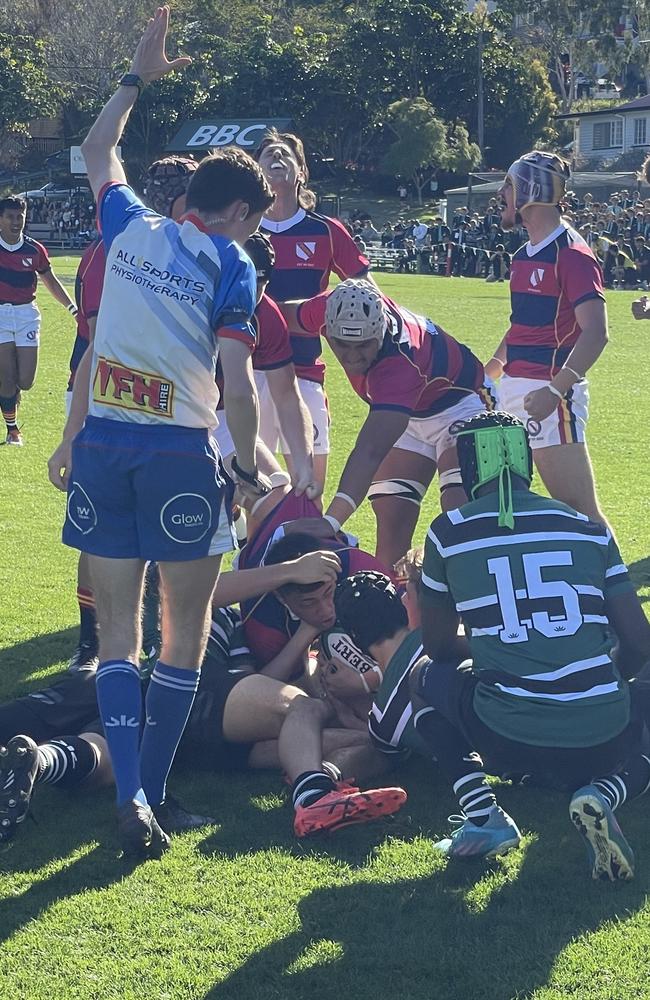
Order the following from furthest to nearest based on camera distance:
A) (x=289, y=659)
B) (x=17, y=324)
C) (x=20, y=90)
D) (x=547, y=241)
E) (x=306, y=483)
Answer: (x=20, y=90)
(x=17, y=324)
(x=547, y=241)
(x=306, y=483)
(x=289, y=659)

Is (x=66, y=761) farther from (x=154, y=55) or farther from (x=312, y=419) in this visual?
(x=312, y=419)

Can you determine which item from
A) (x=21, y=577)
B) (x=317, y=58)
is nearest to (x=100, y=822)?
(x=21, y=577)

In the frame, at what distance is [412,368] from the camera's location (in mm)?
6074

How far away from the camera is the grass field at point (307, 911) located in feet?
11.3

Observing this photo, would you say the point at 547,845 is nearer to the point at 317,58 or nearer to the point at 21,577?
the point at 21,577

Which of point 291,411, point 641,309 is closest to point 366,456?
point 291,411

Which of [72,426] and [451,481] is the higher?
[72,426]

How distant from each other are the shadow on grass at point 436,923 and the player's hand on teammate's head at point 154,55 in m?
2.70

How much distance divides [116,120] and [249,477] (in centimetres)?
132

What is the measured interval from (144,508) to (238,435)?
1.29 ft

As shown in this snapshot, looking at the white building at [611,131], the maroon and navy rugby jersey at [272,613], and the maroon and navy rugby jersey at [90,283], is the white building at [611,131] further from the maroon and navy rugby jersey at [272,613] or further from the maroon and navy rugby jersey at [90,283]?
the maroon and navy rugby jersey at [272,613]

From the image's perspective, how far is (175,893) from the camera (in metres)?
3.95

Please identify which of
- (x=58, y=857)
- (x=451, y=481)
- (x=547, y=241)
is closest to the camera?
(x=58, y=857)

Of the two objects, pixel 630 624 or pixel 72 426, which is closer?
pixel 630 624
